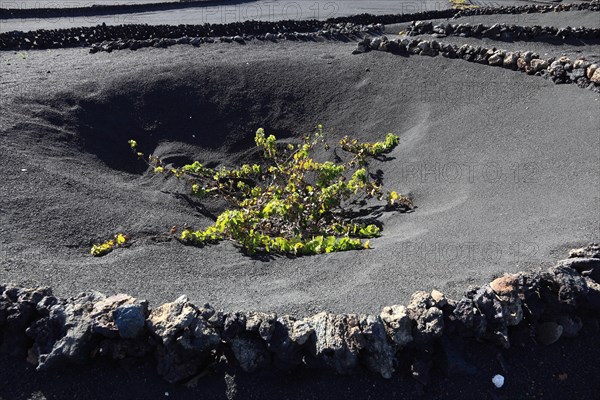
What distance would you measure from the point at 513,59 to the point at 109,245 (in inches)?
305

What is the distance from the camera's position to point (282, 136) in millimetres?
8930

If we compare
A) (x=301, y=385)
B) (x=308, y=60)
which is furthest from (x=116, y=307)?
(x=308, y=60)

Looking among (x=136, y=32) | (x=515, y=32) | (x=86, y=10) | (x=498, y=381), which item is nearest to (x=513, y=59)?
(x=515, y=32)

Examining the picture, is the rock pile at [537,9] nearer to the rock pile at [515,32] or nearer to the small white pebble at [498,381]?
the rock pile at [515,32]

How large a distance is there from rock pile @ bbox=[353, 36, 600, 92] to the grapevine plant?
3325mm

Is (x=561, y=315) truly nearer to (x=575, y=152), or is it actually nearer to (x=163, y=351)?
(x=163, y=351)

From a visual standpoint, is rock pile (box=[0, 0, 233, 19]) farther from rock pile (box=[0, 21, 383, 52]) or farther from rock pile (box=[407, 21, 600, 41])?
rock pile (box=[407, 21, 600, 41])

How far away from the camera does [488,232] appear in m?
5.02

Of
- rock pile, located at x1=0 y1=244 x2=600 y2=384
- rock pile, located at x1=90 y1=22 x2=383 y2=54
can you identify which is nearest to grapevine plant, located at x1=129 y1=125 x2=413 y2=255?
rock pile, located at x1=0 y1=244 x2=600 y2=384

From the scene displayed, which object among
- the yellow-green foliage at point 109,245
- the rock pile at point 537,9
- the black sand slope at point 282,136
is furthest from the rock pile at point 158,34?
the yellow-green foliage at point 109,245

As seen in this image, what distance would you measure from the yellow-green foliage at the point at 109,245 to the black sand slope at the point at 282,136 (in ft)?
0.48

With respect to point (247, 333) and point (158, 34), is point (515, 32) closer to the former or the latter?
point (158, 34)

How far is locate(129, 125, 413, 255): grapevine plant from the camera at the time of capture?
199 inches

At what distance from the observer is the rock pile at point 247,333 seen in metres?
3.33
